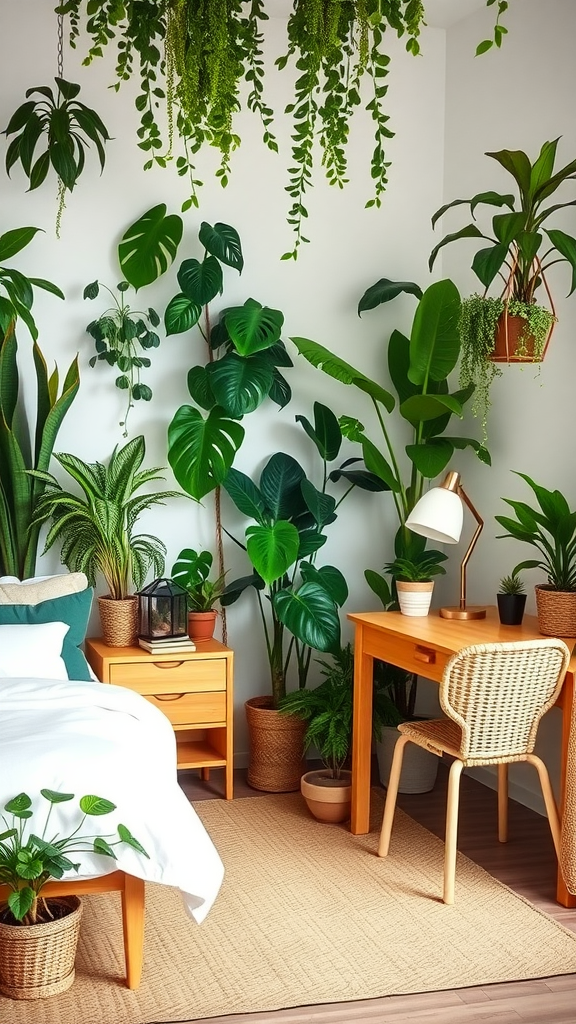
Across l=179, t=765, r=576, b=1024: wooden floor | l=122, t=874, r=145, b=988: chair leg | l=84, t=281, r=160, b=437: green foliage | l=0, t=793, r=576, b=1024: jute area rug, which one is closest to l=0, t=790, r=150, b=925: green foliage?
l=122, t=874, r=145, b=988: chair leg

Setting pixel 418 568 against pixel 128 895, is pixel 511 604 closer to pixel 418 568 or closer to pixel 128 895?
pixel 418 568

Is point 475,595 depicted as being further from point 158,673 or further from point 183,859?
point 183,859

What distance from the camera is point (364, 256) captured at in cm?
494

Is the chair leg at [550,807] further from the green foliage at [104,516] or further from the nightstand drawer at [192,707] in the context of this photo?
the green foliage at [104,516]

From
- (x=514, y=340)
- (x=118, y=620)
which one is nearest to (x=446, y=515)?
(x=514, y=340)

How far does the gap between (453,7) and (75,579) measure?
304 cm

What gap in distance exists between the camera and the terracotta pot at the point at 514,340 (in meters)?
3.66

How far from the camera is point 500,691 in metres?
3.25

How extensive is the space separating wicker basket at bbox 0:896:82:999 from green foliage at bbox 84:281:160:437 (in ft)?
7.85

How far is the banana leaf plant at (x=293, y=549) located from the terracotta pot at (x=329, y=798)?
0.53 meters

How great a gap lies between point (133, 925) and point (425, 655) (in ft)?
4.44

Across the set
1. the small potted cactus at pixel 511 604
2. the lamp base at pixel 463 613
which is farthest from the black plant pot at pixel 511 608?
the lamp base at pixel 463 613

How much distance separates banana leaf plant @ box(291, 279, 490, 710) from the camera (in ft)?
13.9

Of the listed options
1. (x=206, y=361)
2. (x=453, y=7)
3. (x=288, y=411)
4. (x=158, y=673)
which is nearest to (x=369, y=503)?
(x=288, y=411)
